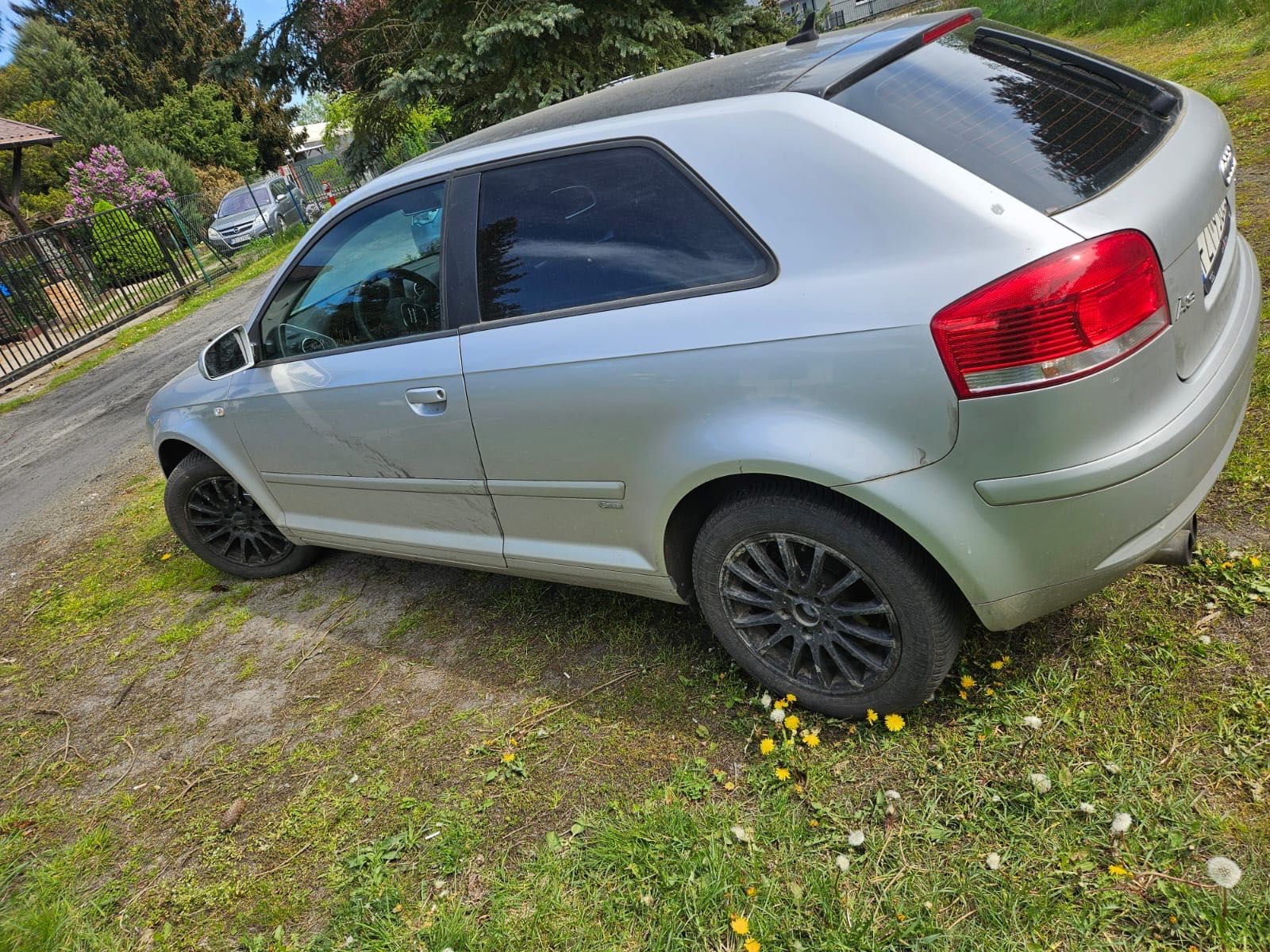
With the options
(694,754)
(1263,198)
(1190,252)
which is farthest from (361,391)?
(1263,198)

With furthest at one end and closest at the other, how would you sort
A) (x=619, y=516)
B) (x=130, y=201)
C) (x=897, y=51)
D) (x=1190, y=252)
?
(x=130, y=201) < (x=619, y=516) < (x=897, y=51) < (x=1190, y=252)

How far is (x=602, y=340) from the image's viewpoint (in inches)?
90.7

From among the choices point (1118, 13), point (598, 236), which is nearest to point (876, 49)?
point (598, 236)

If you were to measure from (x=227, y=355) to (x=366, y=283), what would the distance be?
94 cm

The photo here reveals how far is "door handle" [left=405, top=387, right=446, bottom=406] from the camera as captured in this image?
2.70 meters

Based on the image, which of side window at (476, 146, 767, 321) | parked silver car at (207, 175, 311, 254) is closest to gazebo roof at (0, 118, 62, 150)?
parked silver car at (207, 175, 311, 254)

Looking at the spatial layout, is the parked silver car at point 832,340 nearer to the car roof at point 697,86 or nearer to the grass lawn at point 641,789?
→ the car roof at point 697,86

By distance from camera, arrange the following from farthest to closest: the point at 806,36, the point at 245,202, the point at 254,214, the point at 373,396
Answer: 1. the point at 245,202
2. the point at 254,214
3. the point at 373,396
4. the point at 806,36

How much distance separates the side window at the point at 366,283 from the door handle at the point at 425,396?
214mm

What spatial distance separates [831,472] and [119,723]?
3.16 metres

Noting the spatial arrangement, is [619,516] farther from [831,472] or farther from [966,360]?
[966,360]

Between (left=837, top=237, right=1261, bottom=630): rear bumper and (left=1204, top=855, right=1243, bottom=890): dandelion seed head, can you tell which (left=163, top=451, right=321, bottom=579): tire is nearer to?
(left=837, top=237, right=1261, bottom=630): rear bumper

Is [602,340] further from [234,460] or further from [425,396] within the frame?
[234,460]

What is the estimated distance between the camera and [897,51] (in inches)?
90.7
